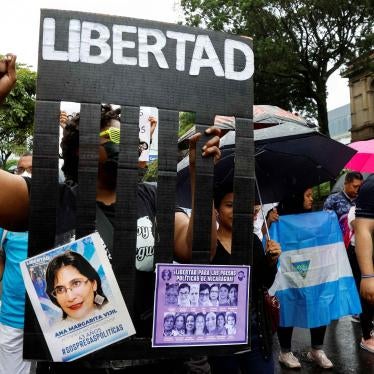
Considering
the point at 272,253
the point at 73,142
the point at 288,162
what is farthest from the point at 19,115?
the point at 73,142

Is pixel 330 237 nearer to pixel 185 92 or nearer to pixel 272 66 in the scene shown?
pixel 185 92

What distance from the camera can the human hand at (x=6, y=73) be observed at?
1.57m

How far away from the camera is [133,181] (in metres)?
1.65

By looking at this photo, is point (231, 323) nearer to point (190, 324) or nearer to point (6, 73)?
point (190, 324)

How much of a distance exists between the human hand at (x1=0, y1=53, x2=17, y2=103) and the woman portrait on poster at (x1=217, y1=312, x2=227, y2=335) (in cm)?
101

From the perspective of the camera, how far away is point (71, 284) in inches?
61.2

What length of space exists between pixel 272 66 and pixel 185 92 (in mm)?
17627

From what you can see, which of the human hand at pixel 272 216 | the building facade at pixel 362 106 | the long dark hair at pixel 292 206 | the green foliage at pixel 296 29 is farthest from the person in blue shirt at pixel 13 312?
the building facade at pixel 362 106

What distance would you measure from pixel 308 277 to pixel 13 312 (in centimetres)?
252

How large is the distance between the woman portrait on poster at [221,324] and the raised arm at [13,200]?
740mm

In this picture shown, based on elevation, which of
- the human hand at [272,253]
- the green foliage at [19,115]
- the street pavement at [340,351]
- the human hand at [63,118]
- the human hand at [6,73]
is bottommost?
the street pavement at [340,351]

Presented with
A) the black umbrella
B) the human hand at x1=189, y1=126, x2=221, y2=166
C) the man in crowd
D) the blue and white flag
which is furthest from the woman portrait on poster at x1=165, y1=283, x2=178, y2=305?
the man in crowd

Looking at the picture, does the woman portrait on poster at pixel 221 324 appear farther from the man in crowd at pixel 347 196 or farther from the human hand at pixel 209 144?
the man in crowd at pixel 347 196

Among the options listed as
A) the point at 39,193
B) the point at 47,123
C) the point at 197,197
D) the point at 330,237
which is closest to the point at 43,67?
the point at 47,123
